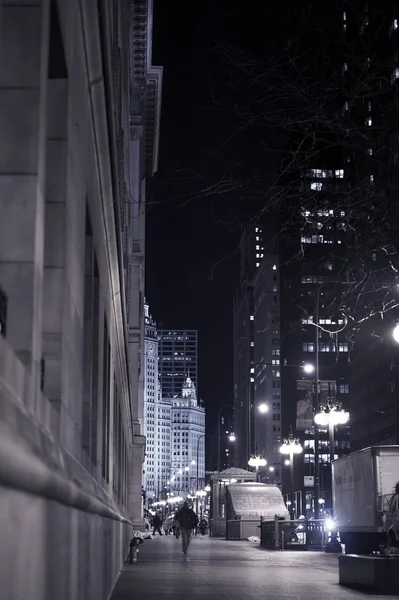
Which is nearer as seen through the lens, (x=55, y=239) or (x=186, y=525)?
(x=55, y=239)

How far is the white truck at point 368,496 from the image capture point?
32.3 metres

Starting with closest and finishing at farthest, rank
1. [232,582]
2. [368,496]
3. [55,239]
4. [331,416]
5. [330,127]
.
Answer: [55,239], [330,127], [232,582], [368,496], [331,416]

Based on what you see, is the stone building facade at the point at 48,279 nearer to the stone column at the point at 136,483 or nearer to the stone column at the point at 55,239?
the stone column at the point at 55,239

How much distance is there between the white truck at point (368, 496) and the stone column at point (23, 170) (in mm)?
26311

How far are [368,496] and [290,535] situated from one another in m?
10.8

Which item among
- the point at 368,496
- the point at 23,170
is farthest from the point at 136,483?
the point at 23,170

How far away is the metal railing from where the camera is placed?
41906mm

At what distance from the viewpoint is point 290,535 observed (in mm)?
43344

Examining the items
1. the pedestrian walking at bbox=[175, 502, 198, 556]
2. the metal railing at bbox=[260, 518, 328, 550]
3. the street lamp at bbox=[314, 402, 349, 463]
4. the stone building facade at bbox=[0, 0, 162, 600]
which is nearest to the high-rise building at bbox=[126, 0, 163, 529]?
the metal railing at bbox=[260, 518, 328, 550]

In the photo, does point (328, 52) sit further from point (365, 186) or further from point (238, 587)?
point (238, 587)

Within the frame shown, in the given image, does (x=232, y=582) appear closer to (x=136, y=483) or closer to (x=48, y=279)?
(x=48, y=279)

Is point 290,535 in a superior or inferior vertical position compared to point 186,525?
inferior

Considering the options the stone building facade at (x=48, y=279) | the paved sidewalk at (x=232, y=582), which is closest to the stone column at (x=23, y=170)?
the stone building facade at (x=48, y=279)

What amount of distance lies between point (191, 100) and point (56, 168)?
7.21m
